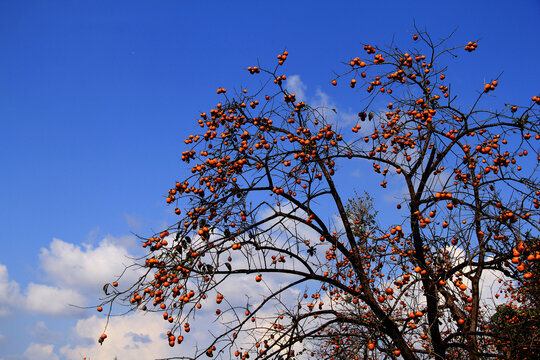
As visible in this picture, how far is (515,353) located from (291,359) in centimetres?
263

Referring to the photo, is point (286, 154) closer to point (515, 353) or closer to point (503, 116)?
point (503, 116)

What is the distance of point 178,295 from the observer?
4570mm

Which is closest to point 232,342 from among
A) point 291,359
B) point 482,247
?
point 291,359

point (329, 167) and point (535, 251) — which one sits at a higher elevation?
point (329, 167)

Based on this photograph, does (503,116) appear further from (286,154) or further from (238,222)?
(238,222)

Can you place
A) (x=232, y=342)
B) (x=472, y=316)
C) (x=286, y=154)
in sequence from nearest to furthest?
(x=232, y=342) → (x=472, y=316) → (x=286, y=154)

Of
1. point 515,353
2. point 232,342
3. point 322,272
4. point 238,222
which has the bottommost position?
point 515,353

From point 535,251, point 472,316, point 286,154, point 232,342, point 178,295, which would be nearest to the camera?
point 535,251

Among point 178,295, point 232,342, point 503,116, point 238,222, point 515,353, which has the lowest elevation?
point 515,353

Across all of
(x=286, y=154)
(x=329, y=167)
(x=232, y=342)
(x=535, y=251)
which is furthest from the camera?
(x=329, y=167)

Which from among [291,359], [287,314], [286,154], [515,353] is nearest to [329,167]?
[286,154]

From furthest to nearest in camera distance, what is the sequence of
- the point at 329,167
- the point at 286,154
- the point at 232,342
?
the point at 329,167
the point at 286,154
the point at 232,342

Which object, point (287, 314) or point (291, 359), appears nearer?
point (291, 359)

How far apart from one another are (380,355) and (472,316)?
1.32 meters
